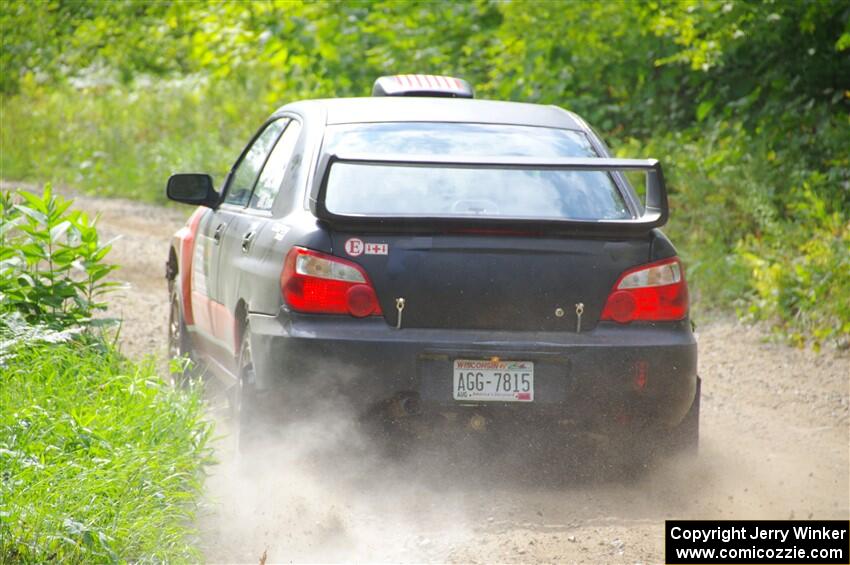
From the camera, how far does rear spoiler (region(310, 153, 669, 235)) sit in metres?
5.30

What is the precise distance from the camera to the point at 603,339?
543 cm

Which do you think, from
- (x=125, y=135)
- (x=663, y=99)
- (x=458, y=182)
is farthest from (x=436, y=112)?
(x=125, y=135)

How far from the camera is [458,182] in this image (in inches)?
227

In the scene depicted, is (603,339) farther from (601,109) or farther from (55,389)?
(601,109)

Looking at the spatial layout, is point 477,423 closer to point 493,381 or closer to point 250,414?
point 493,381

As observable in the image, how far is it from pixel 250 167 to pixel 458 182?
70.7 inches

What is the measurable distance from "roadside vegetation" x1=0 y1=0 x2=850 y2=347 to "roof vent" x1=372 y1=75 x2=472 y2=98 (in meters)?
3.25

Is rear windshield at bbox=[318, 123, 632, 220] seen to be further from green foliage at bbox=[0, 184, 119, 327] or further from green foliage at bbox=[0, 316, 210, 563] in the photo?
green foliage at bbox=[0, 184, 119, 327]

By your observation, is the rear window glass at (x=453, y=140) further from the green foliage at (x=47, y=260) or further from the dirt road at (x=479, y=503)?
the green foliage at (x=47, y=260)

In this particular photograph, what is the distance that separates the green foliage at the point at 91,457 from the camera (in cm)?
431

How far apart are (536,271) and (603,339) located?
388 millimetres

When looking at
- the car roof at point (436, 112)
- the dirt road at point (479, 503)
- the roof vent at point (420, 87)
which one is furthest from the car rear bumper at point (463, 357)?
the roof vent at point (420, 87)

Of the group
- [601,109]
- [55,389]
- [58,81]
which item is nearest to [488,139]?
[55,389]

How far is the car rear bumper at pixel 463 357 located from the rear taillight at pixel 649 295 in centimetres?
6
